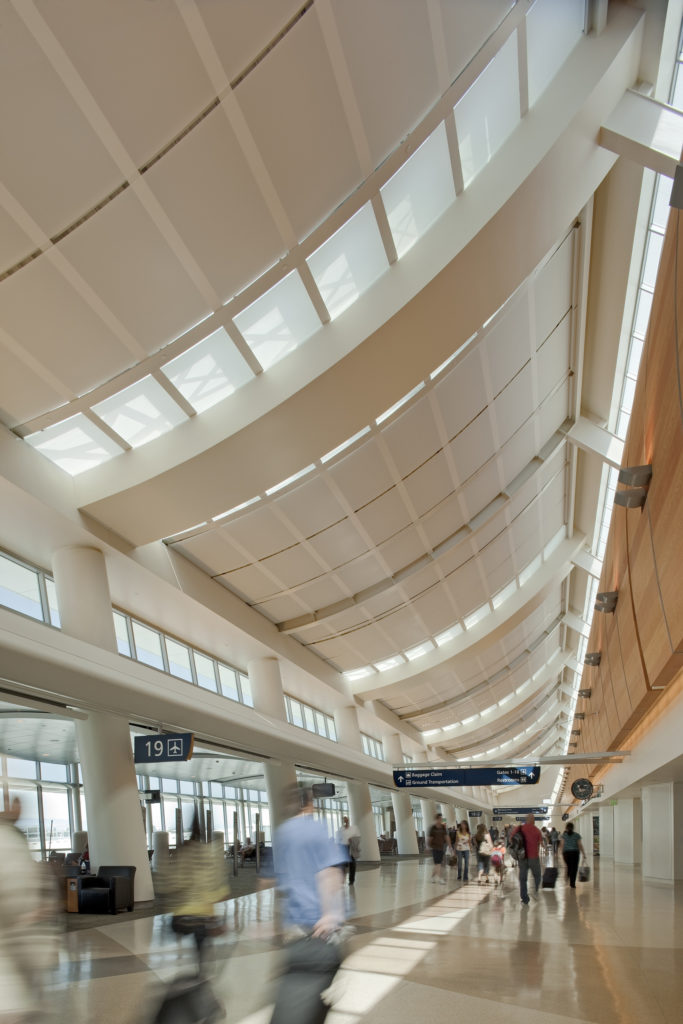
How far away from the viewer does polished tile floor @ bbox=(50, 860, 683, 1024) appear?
6.27m

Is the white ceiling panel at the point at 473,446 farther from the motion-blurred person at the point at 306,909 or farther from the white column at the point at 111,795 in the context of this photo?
the motion-blurred person at the point at 306,909

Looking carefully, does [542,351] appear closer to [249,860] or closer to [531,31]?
[531,31]

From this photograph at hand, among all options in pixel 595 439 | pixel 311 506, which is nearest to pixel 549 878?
pixel 595 439

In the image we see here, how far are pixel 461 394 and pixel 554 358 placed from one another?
3.03 meters

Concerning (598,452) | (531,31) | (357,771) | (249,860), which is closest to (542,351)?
(598,452)

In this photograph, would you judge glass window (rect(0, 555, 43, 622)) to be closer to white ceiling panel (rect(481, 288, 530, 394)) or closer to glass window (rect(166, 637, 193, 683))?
glass window (rect(166, 637, 193, 683))

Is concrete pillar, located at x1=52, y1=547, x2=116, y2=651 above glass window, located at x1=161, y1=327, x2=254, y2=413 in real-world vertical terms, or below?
below

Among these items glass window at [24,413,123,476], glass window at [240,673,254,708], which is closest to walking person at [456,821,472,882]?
glass window at [240,673,254,708]

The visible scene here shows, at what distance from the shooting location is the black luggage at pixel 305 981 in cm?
374

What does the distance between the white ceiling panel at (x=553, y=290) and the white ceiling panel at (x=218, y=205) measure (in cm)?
543

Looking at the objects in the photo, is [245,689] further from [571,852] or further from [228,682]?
[571,852]

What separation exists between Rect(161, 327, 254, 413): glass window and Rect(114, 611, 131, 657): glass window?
9.36 meters

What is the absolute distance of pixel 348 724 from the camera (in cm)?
3105

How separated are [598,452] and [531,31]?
1109 cm
